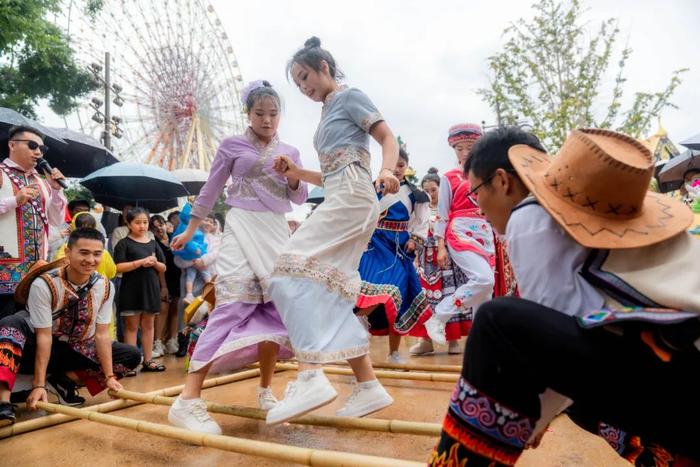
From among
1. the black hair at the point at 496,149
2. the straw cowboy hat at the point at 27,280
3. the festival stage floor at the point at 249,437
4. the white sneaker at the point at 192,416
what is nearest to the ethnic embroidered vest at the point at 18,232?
the straw cowboy hat at the point at 27,280

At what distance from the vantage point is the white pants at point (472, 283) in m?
3.69

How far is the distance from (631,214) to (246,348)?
181 cm

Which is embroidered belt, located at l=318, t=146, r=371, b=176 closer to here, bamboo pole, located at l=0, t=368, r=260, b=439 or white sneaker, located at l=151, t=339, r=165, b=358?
bamboo pole, located at l=0, t=368, r=260, b=439

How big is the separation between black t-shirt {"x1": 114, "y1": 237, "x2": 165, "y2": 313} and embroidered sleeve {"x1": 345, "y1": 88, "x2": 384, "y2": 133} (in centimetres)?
301

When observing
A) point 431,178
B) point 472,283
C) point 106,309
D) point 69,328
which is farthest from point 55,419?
point 431,178

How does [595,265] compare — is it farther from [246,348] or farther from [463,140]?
[463,140]

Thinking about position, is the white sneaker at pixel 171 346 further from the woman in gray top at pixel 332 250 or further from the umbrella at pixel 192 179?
the umbrella at pixel 192 179

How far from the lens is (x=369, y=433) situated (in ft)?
7.28

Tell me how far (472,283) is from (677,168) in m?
6.89

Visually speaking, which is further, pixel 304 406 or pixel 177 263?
pixel 177 263

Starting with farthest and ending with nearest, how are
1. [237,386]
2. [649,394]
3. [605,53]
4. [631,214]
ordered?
[605,53] < [237,386] < [631,214] < [649,394]

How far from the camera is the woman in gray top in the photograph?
6.36 ft

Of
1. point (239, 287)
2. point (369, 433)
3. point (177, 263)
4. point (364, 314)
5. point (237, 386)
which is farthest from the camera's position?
point (177, 263)

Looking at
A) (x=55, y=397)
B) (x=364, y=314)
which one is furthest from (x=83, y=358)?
(x=364, y=314)
